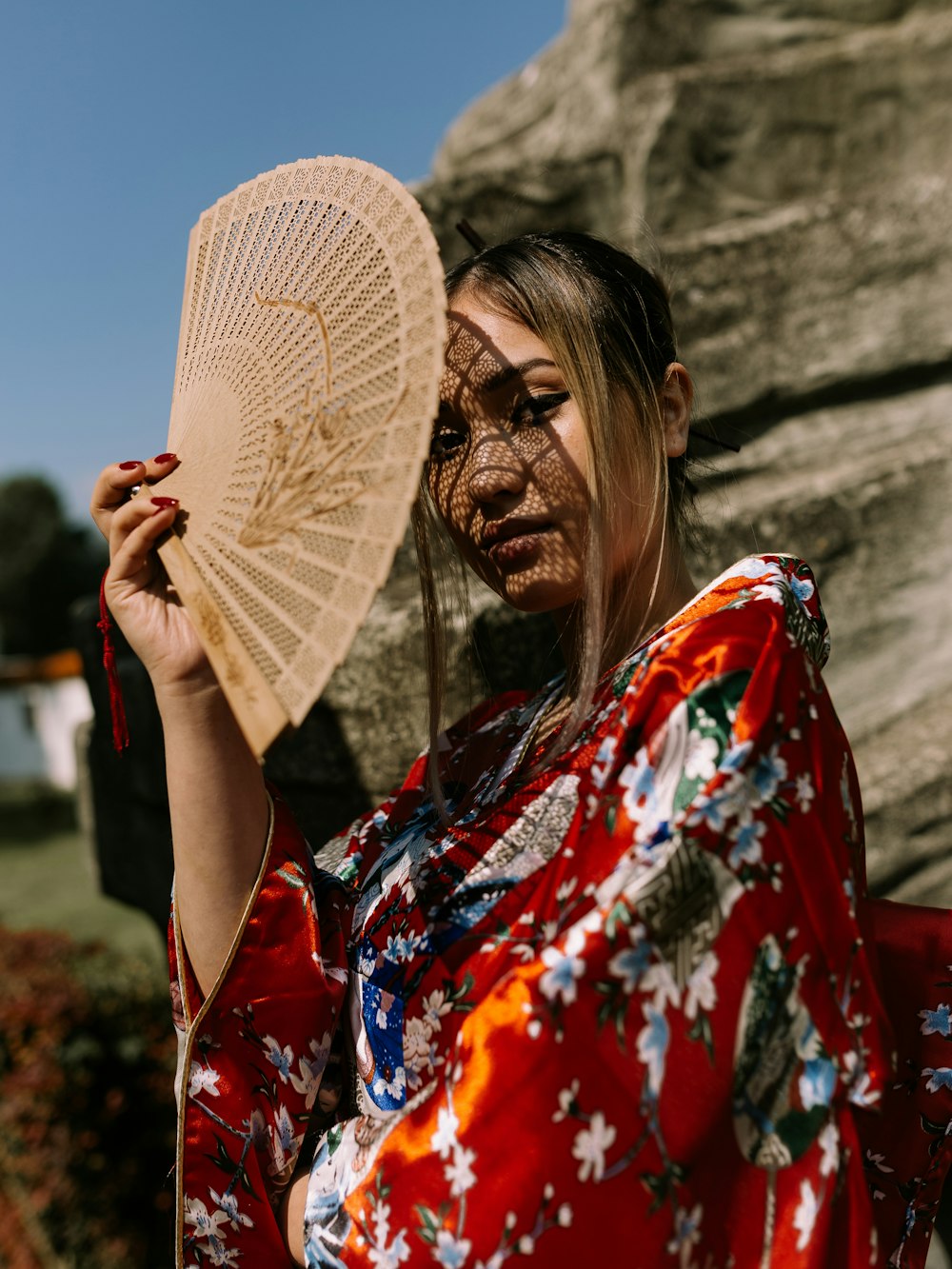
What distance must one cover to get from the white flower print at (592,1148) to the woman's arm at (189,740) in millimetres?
549

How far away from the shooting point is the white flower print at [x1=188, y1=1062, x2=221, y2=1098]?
4.08 ft

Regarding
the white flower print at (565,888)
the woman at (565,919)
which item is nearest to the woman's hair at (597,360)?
the woman at (565,919)

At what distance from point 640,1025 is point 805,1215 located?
26 cm

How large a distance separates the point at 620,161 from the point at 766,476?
1.54 m

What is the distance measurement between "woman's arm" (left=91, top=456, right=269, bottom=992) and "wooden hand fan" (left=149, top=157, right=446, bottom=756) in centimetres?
7

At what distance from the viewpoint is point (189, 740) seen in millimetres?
1158

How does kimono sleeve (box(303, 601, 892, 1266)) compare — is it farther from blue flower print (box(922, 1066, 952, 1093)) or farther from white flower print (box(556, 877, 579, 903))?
blue flower print (box(922, 1066, 952, 1093))

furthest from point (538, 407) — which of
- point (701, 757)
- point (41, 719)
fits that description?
point (41, 719)

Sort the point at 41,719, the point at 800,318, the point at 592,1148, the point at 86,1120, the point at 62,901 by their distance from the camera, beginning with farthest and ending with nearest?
the point at 41,719 < the point at 62,901 < the point at 86,1120 < the point at 800,318 < the point at 592,1148

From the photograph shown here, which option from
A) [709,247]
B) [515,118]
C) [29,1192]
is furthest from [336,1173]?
[515,118]

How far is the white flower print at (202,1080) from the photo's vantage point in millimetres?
1243

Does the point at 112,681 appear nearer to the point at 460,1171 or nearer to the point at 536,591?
the point at 536,591

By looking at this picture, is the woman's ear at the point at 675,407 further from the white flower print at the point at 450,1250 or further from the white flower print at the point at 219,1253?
the white flower print at the point at 219,1253

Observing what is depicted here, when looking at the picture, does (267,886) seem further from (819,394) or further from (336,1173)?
(819,394)
